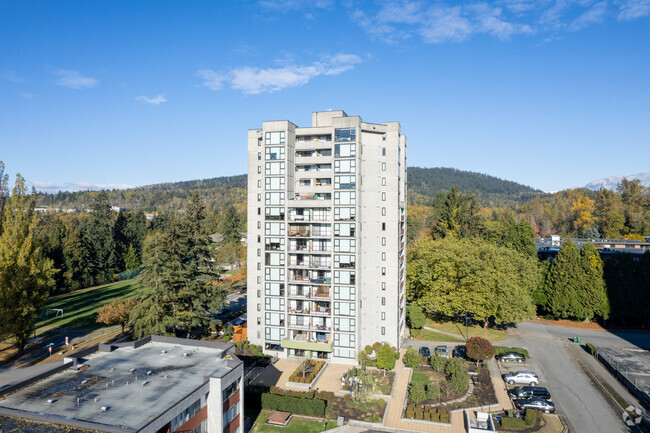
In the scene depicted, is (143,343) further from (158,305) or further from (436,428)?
(436,428)

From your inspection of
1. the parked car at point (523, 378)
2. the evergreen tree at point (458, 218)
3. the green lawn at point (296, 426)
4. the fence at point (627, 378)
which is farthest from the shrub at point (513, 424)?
the evergreen tree at point (458, 218)

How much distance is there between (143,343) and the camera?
3712cm

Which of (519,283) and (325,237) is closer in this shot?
(325,237)

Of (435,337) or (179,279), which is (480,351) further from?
(179,279)

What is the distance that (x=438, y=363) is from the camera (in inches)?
1843

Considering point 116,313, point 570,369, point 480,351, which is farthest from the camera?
point 116,313

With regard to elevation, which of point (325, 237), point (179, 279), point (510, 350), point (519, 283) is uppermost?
point (325, 237)

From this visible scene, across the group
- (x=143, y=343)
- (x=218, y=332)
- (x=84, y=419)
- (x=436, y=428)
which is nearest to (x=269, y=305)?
(x=218, y=332)

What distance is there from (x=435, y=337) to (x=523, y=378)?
54.6ft

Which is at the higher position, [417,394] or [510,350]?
[510,350]

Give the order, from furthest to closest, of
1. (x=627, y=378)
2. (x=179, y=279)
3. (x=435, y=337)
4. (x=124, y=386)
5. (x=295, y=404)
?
(x=435, y=337)
(x=179, y=279)
(x=627, y=378)
(x=295, y=404)
(x=124, y=386)

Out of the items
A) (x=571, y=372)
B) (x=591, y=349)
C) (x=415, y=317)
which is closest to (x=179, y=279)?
(x=415, y=317)

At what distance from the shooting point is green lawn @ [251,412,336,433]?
35.2m

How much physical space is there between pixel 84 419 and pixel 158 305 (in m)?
29.0
